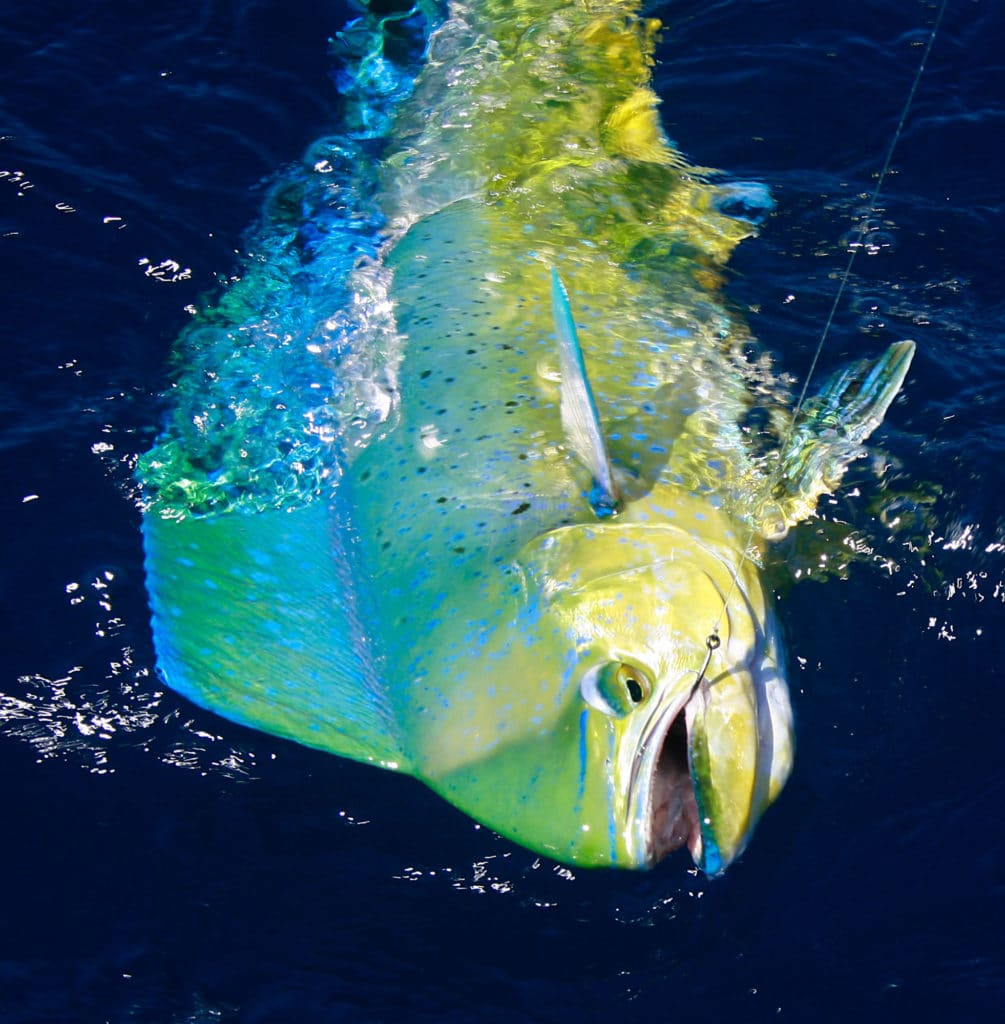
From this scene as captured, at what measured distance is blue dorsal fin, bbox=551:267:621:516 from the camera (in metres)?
2.96

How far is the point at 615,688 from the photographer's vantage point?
2.61 meters

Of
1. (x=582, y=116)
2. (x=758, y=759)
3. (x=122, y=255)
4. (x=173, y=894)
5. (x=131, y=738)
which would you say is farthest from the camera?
(x=582, y=116)

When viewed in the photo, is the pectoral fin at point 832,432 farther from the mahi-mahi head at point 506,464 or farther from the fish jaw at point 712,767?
the fish jaw at point 712,767

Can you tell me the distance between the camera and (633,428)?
345 centimetres

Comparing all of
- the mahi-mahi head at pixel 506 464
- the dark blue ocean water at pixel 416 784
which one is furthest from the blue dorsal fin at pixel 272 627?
the dark blue ocean water at pixel 416 784

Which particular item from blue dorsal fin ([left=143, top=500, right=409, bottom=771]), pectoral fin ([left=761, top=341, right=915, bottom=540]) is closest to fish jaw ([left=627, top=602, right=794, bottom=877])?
blue dorsal fin ([left=143, top=500, right=409, bottom=771])

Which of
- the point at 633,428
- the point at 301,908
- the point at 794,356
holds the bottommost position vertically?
the point at 301,908

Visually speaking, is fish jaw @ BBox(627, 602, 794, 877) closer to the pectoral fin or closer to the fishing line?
the fishing line

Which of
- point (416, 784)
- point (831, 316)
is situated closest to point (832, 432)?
point (831, 316)

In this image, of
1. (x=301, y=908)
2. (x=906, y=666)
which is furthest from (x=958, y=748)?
(x=301, y=908)

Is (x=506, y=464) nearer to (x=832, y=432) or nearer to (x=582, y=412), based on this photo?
(x=582, y=412)

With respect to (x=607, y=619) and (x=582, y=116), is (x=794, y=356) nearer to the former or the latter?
(x=582, y=116)

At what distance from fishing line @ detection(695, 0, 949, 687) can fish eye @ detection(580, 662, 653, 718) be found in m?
0.13

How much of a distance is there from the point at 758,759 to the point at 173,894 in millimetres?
1631
